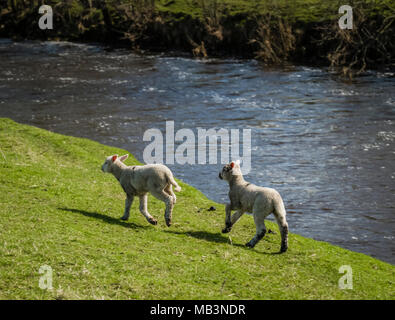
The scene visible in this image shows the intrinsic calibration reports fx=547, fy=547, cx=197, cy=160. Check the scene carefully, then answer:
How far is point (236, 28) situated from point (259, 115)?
12.7 metres

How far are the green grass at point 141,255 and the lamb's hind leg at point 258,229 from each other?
0.19 metres

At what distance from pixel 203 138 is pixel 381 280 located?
13.6 m

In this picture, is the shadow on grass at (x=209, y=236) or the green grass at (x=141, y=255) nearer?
the green grass at (x=141, y=255)

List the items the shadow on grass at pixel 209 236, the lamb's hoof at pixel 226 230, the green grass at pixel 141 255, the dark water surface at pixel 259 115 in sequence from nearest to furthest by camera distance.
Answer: the green grass at pixel 141 255 < the shadow on grass at pixel 209 236 < the lamb's hoof at pixel 226 230 < the dark water surface at pixel 259 115

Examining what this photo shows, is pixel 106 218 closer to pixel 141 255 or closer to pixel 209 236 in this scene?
pixel 209 236

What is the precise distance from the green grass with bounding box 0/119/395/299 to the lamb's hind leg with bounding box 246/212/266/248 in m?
0.19

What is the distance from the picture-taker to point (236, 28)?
121 ft

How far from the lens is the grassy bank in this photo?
3184 cm

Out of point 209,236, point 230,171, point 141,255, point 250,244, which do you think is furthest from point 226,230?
point 141,255

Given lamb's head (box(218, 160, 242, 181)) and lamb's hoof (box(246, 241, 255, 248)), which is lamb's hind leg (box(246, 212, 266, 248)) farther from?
lamb's head (box(218, 160, 242, 181))

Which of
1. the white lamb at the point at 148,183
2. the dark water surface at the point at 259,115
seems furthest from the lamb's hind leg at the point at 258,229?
the dark water surface at the point at 259,115

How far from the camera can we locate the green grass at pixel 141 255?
8.17m

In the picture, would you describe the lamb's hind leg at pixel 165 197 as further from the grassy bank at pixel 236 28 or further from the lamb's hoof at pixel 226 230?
the grassy bank at pixel 236 28
